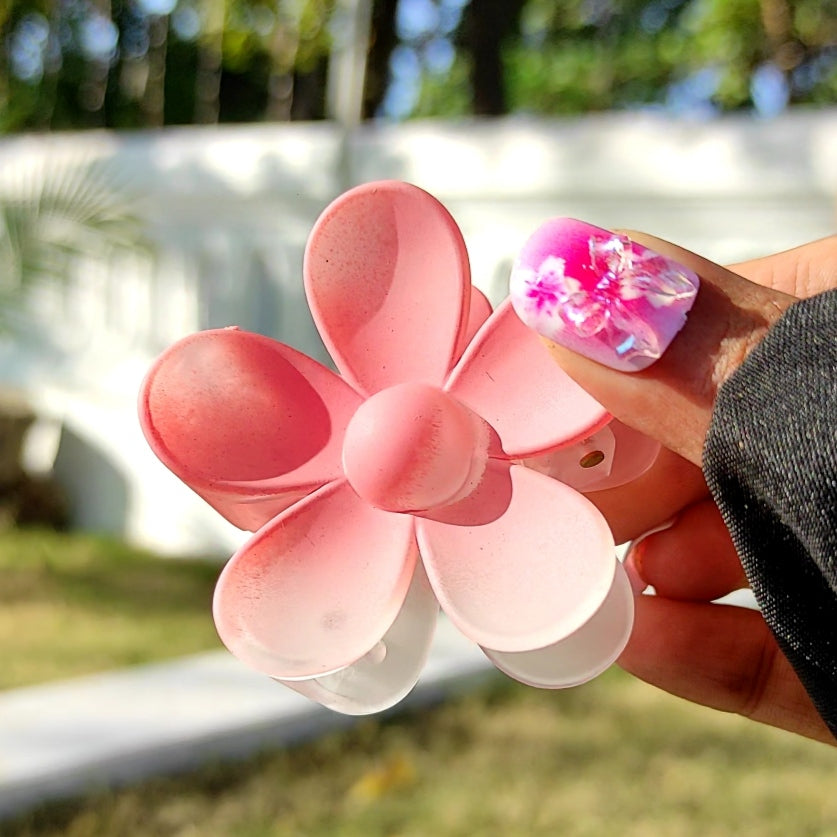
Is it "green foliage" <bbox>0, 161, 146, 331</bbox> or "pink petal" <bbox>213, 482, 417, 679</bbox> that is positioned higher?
"pink petal" <bbox>213, 482, 417, 679</bbox>

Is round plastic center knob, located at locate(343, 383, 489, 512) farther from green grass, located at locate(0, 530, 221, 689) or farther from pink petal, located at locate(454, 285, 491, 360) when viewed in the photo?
green grass, located at locate(0, 530, 221, 689)

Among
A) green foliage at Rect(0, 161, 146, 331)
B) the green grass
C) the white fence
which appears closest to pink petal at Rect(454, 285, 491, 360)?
the white fence

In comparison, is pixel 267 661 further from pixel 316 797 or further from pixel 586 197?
pixel 586 197

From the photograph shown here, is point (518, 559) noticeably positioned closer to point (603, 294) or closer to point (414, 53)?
point (603, 294)

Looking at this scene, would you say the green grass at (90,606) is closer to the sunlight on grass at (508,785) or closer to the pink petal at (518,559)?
the sunlight on grass at (508,785)

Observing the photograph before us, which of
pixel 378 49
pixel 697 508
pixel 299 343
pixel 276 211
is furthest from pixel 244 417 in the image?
pixel 378 49

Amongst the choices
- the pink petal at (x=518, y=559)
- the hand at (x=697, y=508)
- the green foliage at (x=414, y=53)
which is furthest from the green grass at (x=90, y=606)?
the green foliage at (x=414, y=53)
